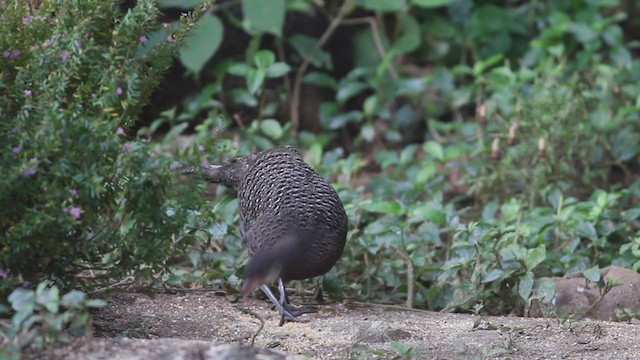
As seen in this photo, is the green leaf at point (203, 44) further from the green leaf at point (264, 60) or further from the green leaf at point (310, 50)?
the green leaf at point (310, 50)

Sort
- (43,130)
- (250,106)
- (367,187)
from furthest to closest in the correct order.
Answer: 1. (250,106)
2. (367,187)
3. (43,130)

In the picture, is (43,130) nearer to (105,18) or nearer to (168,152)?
(105,18)

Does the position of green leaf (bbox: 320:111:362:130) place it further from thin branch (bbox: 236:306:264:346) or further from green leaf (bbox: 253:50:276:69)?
thin branch (bbox: 236:306:264:346)

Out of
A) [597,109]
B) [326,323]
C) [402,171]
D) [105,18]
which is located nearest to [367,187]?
[402,171]

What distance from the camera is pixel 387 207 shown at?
20.5ft

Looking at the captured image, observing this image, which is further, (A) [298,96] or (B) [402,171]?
(A) [298,96]

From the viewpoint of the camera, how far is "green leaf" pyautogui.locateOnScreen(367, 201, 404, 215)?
620 cm

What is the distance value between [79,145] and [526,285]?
7.57ft

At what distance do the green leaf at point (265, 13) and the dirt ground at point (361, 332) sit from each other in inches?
127

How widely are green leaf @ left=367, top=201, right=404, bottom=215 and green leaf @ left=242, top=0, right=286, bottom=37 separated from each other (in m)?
2.24

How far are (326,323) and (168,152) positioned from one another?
2.51 metres

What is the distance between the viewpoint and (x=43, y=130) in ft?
12.5

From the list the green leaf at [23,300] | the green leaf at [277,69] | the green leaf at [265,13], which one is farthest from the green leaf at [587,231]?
the green leaf at [23,300]

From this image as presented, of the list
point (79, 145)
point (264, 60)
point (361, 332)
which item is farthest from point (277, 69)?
point (79, 145)
